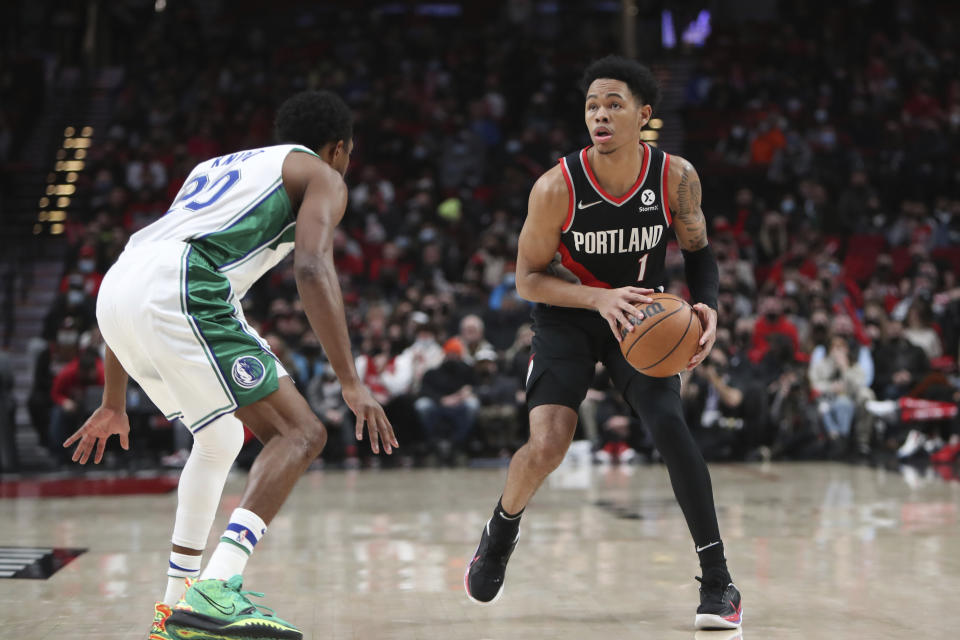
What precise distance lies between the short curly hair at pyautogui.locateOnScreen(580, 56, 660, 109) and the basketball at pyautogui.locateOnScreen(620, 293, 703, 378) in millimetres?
764

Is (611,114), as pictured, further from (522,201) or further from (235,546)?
(522,201)

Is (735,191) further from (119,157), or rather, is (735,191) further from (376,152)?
(119,157)

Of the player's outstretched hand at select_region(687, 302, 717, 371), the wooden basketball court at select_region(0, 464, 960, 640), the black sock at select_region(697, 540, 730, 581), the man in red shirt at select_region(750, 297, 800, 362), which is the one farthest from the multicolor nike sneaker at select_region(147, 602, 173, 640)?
→ the man in red shirt at select_region(750, 297, 800, 362)

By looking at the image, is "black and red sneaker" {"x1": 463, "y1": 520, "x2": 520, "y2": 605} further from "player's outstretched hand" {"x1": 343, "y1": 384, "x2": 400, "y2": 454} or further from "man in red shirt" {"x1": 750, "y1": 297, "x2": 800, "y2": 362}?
"man in red shirt" {"x1": 750, "y1": 297, "x2": 800, "y2": 362}

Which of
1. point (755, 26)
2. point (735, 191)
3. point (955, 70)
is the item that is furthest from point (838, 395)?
point (755, 26)

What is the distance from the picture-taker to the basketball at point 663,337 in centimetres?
354

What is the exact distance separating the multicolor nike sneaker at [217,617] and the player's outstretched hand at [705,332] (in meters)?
1.58

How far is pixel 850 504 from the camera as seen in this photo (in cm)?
675

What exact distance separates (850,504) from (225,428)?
4.68 metres

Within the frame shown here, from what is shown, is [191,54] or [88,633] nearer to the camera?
[88,633]

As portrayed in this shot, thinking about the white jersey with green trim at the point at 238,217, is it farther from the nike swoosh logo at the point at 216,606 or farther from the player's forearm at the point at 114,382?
the nike swoosh logo at the point at 216,606

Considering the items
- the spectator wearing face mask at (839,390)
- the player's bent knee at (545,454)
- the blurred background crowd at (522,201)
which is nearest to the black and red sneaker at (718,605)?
the player's bent knee at (545,454)

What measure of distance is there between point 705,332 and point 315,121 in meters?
1.44

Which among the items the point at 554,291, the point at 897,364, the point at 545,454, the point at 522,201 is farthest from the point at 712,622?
the point at 522,201
